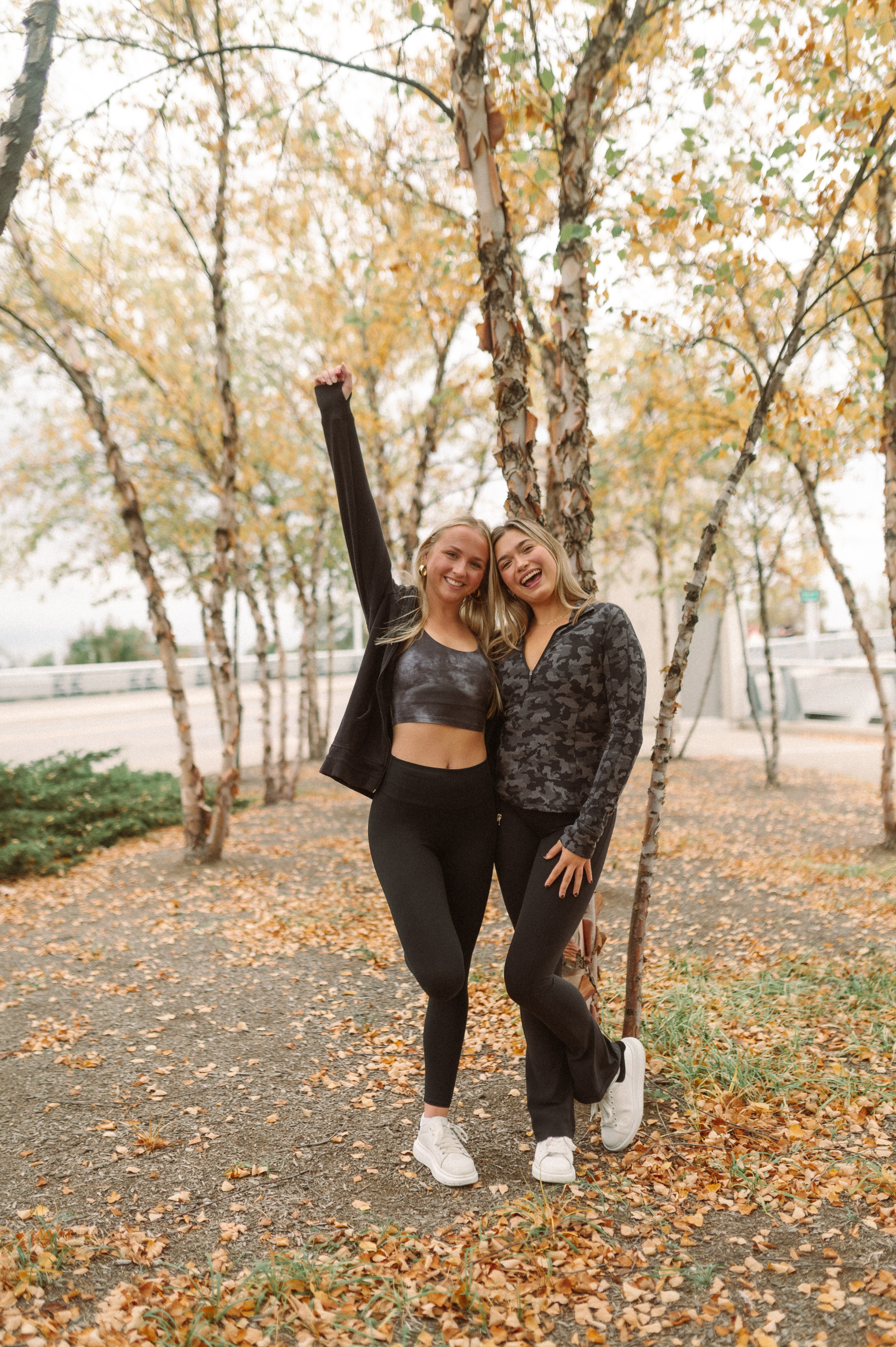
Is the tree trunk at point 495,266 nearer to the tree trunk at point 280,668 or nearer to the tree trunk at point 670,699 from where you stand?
the tree trunk at point 670,699

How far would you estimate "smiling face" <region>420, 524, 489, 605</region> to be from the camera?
8.52ft

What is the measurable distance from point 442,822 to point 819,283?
5.64 m

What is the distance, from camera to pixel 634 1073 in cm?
276

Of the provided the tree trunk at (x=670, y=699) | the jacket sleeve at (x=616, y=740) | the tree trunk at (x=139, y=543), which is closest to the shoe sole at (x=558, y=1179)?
the tree trunk at (x=670, y=699)

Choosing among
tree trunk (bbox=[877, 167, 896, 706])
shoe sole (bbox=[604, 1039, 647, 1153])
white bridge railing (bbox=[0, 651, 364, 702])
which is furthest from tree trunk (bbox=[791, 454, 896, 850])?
white bridge railing (bbox=[0, 651, 364, 702])

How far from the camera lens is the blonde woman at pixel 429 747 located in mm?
2408

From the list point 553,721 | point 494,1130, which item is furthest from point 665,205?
point 494,1130

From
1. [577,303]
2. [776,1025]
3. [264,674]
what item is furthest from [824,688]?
[577,303]

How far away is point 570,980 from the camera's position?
2.90 m

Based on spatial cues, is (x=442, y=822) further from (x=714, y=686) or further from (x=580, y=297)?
(x=714, y=686)

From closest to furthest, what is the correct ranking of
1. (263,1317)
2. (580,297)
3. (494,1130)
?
(263,1317)
(494,1130)
(580,297)

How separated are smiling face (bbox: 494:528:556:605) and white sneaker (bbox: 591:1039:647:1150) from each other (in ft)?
4.94

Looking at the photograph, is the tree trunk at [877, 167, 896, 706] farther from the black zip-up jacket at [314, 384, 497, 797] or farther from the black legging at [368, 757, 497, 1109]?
the black legging at [368, 757, 497, 1109]

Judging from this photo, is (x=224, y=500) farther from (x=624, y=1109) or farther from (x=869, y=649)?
(x=869, y=649)
